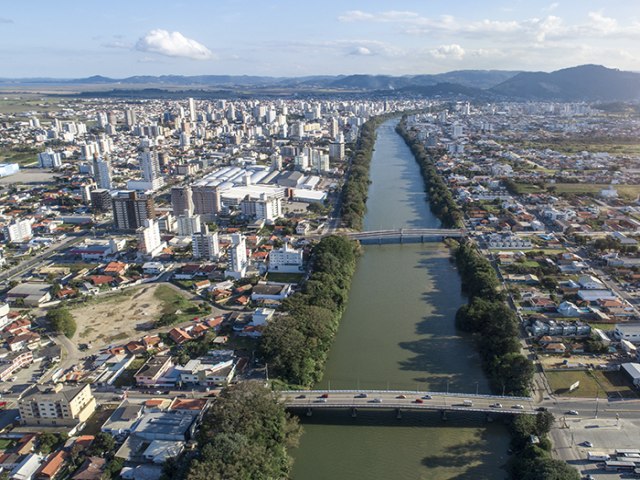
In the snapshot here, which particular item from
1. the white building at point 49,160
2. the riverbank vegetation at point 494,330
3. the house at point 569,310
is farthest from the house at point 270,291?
the white building at point 49,160

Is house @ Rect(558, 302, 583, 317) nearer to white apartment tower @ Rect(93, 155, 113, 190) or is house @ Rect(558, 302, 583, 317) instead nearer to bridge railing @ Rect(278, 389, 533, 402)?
bridge railing @ Rect(278, 389, 533, 402)

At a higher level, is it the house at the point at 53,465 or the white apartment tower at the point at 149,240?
the white apartment tower at the point at 149,240

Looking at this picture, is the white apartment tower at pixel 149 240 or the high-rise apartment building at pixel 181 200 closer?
the white apartment tower at pixel 149 240

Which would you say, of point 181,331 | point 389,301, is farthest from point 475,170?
point 181,331

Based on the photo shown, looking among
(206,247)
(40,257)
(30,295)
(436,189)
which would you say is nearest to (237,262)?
(206,247)

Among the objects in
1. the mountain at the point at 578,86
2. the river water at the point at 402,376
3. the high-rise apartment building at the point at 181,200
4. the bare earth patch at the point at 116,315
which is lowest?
the river water at the point at 402,376

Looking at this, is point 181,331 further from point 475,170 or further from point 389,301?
point 475,170

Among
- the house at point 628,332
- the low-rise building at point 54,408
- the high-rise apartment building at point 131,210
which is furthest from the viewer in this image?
the high-rise apartment building at point 131,210

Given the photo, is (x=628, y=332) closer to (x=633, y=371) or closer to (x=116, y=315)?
(x=633, y=371)

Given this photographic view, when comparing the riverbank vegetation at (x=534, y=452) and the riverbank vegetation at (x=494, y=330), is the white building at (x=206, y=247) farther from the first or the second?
the riverbank vegetation at (x=534, y=452)
